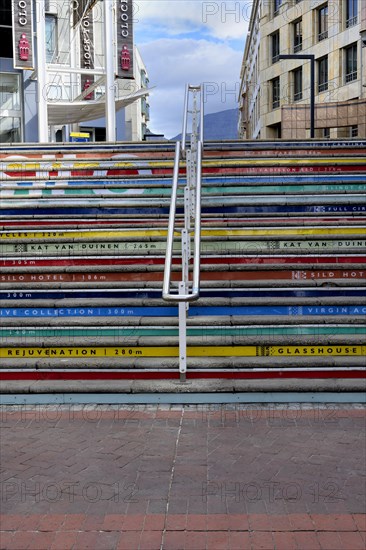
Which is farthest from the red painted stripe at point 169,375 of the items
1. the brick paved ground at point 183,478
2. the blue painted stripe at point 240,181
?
the blue painted stripe at point 240,181

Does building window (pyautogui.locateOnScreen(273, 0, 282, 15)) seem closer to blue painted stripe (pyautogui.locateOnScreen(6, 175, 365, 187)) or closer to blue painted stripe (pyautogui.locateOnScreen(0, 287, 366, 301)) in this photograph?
blue painted stripe (pyautogui.locateOnScreen(6, 175, 365, 187))

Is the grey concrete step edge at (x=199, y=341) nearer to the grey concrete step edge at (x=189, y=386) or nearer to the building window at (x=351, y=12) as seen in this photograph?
the grey concrete step edge at (x=189, y=386)

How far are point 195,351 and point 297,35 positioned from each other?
116 ft

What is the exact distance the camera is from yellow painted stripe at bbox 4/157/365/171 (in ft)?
38.3

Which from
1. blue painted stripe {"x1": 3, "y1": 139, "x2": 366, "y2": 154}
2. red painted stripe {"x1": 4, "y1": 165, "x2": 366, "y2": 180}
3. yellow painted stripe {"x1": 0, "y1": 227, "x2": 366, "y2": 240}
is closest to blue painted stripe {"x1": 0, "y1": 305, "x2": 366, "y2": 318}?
yellow painted stripe {"x1": 0, "y1": 227, "x2": 366, "y2": 240}

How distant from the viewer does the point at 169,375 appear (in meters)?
6.73

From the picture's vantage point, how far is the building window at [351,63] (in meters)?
31.6

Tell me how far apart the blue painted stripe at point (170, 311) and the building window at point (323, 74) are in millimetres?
28896

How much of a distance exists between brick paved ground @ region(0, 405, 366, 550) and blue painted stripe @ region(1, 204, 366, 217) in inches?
174

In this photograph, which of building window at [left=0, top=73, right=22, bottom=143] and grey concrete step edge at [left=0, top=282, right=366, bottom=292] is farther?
building window at [left=0, top=73, right=22, bottom=143]

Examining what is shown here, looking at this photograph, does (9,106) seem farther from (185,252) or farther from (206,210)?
(185,252)

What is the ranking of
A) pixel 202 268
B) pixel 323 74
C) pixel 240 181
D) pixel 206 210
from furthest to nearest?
pixel 323 74, pixel 240 181, pixel 206 210, pixel 202 268

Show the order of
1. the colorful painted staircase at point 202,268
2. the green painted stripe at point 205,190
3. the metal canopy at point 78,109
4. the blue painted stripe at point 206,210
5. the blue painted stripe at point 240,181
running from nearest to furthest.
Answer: the colorful painted staircase at point 202,268
the blue painted stripe at point 206,210
the green painted stripe at point 205,190
the blue painted stripe at point 240,181
the metal canopy at point 78,109

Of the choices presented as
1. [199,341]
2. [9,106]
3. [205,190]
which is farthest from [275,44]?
[199,341]
